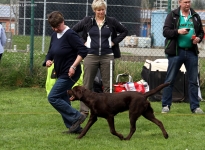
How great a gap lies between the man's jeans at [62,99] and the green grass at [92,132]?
0.88 feet

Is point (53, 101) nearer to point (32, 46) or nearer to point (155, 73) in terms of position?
point (155, 73)

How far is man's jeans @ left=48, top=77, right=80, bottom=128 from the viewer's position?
7254 millimetres

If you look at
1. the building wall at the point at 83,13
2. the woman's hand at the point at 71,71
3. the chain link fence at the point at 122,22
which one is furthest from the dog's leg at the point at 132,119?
the building wall at the point at 83,13

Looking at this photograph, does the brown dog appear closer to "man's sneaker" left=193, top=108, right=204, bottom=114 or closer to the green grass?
the green grass

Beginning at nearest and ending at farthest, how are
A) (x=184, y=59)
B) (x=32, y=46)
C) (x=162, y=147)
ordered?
(x=162, y=147) < (x=184, y=59) < (x=32, y=46)

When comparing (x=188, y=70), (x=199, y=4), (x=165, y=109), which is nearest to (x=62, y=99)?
(x=165, y=109)

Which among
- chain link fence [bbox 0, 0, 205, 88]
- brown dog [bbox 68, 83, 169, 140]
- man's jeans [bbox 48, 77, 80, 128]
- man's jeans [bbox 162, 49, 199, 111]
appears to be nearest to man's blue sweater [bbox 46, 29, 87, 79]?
man's jeans [bbox 48, 77, 80, 128]

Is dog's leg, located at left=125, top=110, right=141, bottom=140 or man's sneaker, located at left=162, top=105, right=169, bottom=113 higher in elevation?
dog's leg, located at left=125, top=110, right=141, bottom=140

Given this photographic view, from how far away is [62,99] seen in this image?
737cm

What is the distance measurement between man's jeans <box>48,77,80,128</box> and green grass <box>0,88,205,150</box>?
267mm

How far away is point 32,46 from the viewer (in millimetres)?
12188

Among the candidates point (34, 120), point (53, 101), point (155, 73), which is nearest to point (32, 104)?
point (34, 120)

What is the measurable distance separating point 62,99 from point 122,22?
28.5 ft

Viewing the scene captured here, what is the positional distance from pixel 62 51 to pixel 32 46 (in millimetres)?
5047
